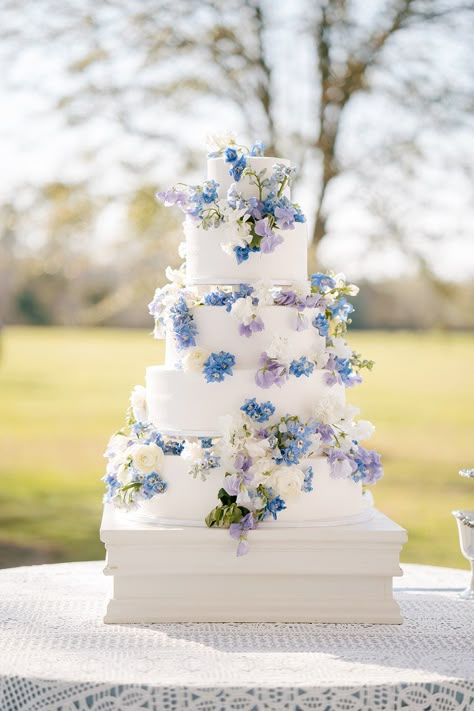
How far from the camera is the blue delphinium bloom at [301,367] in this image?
136 inches

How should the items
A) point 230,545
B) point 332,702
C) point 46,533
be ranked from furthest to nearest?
1. point 46,533
2. point 230,545
3. point 332,702

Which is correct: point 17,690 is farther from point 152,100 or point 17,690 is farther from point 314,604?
point 152,100

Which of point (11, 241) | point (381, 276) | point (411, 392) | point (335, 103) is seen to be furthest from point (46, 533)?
→ point (411, 392)

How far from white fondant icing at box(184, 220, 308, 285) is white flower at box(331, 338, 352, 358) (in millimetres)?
264

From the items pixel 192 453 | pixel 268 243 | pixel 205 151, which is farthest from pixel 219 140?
pixel 205 151

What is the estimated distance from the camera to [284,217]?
3.48 m

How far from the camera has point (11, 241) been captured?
11.2 metres

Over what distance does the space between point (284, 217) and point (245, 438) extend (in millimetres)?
764

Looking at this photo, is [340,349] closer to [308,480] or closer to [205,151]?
[308,480]

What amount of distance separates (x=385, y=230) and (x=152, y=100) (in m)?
2.63

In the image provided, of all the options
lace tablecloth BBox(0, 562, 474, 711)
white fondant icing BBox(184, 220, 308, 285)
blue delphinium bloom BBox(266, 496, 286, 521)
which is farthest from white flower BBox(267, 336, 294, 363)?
lace tablecloth BBox(0, 562, 474, 711)

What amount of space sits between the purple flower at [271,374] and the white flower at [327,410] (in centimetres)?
16

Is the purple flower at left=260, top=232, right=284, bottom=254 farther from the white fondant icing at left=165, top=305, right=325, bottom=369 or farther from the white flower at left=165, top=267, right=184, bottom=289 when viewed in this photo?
the white flower at left=165, top=267, right=184, bottom=289

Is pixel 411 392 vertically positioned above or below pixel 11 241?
below
